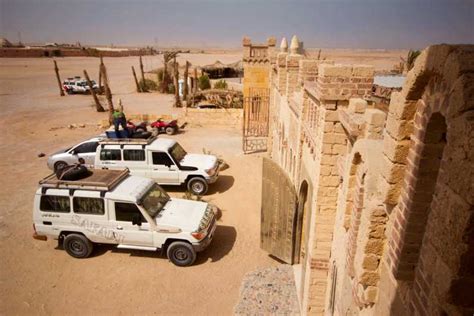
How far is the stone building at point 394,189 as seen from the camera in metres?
1.49

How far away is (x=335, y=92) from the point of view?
4074 mm

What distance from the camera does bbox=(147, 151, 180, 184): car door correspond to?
1043 centimetres

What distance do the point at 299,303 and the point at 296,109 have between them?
4.04 meters

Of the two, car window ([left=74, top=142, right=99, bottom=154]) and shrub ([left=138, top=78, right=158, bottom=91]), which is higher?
shrub ([left=138, top=78, right=158, bottom=91])

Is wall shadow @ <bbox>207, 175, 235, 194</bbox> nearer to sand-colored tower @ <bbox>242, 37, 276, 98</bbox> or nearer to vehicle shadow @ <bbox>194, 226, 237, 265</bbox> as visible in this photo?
Answer: vehicle shadow @ <bbox>194, 226, 237, 265</bbox>

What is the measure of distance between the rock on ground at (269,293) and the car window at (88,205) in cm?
376

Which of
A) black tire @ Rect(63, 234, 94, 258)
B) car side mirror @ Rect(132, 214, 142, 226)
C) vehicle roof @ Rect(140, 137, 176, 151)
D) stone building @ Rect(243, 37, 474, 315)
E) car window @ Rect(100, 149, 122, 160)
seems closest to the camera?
stone building @ Rect(243, 37, 474, 315)

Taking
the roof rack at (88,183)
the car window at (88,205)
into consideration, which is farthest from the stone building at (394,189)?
the car window at (88,205)

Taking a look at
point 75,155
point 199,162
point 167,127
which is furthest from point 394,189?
point 167,127

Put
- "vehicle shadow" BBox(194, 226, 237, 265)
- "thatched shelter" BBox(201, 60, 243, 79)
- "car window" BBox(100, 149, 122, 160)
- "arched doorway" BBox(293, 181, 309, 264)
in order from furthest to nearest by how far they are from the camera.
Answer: "thatched shelter" BBox(201, 60, 243, 79) → "car window" BBox(100, 149, 122, 160) → "vehicle shadow" BBox(194, 226, 237, 265) → "arched doorway" BBox(293, 181, 309, 264)

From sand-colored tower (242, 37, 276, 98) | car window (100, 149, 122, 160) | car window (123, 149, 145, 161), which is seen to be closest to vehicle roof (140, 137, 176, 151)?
car window (123, 149, 145, 161)

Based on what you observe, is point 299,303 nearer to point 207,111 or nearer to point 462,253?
point 462,253

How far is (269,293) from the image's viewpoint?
6660mm

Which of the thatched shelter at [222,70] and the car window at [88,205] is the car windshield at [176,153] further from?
the thatched shelter at [222,70]
